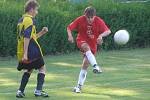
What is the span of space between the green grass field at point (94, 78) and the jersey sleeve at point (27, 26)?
1286 mm

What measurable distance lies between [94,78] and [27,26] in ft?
12.7

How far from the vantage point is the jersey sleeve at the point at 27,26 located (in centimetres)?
997

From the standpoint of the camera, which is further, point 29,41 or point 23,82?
point 23,82

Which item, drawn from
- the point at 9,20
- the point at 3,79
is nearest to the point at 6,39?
the point at 9,20

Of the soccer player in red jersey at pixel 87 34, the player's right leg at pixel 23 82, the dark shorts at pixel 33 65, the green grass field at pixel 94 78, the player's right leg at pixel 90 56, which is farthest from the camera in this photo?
the soccer player in red jersey at pixel 87 34

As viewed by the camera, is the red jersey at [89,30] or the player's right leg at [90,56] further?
the red jersey at [89,30]

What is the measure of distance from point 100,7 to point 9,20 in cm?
470

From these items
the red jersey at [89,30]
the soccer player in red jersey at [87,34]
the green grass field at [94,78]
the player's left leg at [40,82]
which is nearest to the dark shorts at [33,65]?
the player's left leg at [40,82]

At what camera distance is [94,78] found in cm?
1344

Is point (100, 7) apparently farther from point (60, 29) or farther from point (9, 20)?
point (9, 20)

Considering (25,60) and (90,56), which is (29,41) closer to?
(25,60)

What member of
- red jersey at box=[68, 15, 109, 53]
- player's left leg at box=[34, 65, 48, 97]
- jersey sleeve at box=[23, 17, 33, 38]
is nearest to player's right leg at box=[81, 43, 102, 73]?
red jersey at box=[68, 15, 109, 53]

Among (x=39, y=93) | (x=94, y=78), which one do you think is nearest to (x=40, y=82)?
(x=39, y=93)

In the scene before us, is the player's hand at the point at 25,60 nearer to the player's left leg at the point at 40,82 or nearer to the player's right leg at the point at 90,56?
the player's left leg at the point at 40,82
